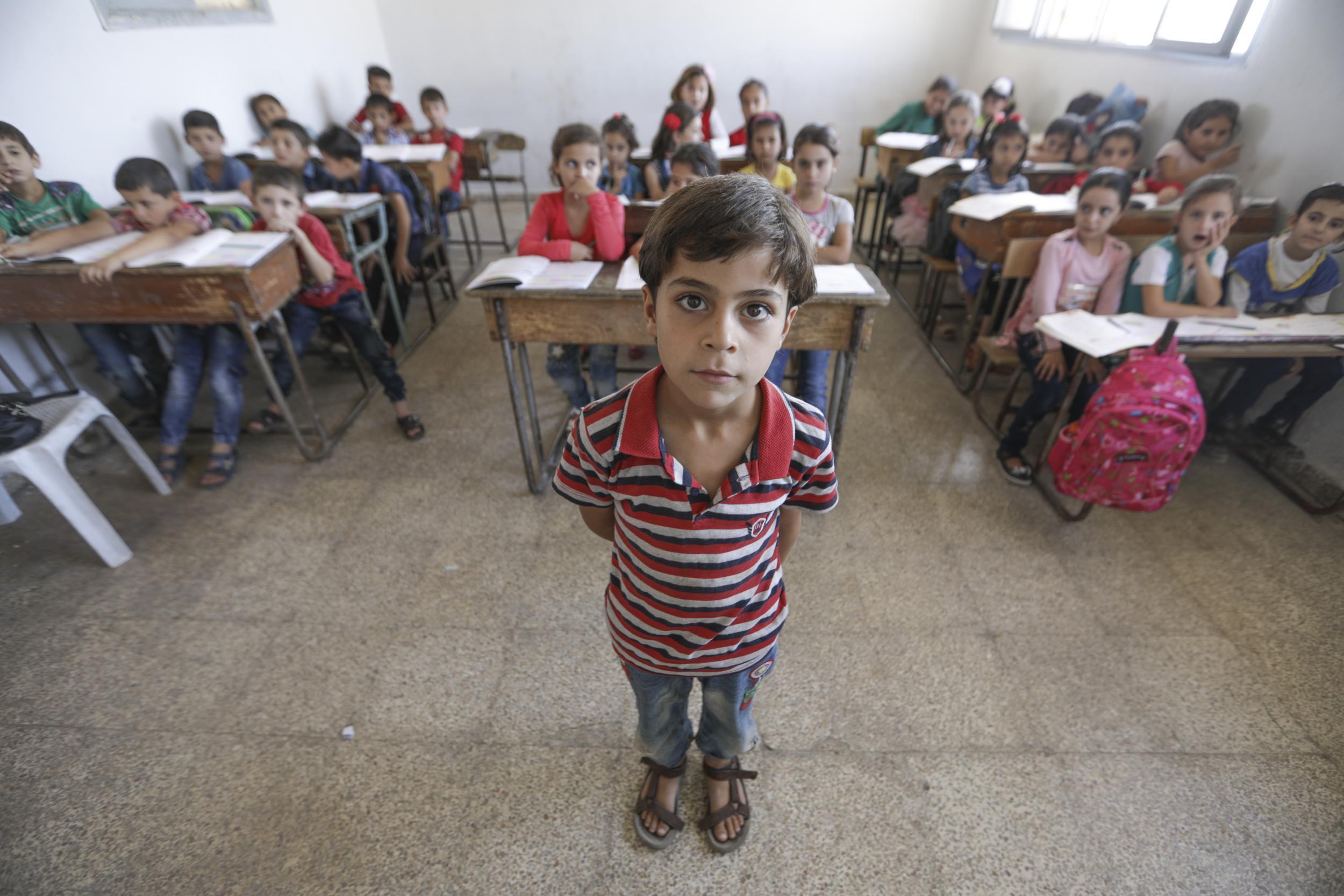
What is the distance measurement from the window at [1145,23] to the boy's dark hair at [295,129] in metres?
4.80

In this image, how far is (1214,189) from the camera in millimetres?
2072

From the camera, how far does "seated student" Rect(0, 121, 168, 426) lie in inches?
73.5

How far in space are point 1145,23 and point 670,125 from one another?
3.05 m

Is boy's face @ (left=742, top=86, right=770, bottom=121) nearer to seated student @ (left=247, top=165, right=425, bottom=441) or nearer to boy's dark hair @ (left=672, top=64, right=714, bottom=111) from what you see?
boy's dark hair @ (left=672, top=64, right=714, bottom=111)

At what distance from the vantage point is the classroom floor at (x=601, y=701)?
1.33 m

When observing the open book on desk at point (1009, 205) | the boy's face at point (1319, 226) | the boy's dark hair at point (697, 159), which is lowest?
the open book on desk at point (1009, 205)

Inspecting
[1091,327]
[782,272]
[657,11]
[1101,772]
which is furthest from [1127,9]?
[782,272]

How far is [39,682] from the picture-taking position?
1694mm

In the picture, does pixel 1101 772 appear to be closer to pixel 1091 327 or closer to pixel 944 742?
pixel 944 742

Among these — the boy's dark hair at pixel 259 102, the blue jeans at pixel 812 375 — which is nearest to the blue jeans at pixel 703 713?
the blue jeans at pixel 812 375

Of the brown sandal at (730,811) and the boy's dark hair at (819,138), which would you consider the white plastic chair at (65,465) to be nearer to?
the brown sandal at (730,811)

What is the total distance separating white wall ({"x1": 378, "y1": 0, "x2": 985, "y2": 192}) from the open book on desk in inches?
156

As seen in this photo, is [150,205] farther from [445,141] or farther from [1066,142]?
[1066,142]

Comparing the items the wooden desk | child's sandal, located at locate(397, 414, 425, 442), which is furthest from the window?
child's sandal, located at locate(397, 414, 425, 442)
